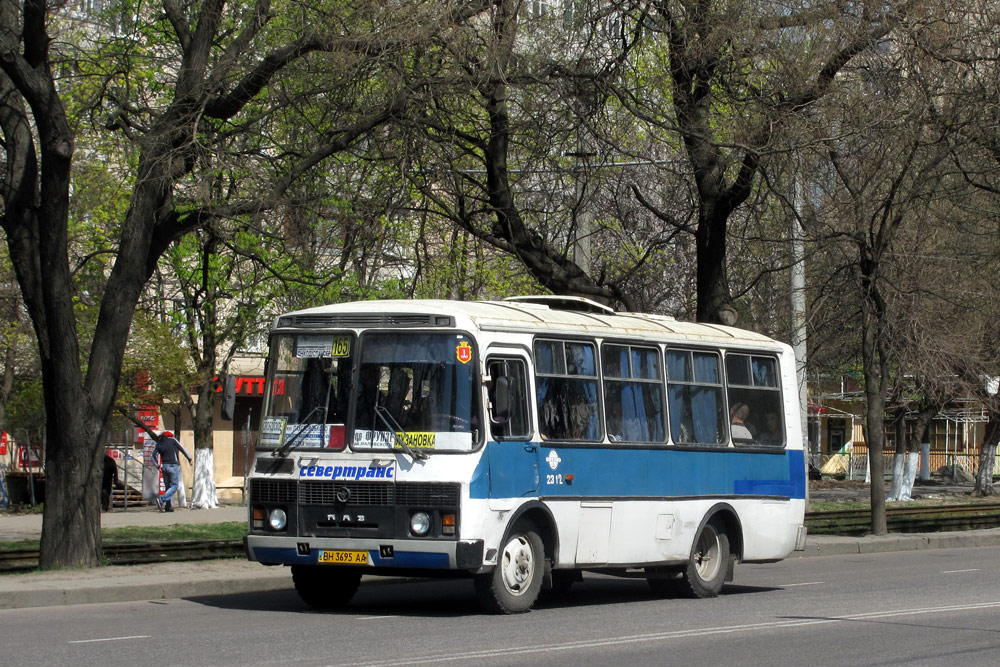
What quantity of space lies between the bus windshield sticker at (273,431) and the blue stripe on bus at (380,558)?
97 cm

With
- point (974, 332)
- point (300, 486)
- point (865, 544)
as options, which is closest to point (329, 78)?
point (300, 486)

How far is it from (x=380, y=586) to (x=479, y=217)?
6.94 m

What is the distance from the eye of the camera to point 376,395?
40.4ft

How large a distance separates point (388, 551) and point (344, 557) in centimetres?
44

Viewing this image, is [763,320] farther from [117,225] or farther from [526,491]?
[526,491]

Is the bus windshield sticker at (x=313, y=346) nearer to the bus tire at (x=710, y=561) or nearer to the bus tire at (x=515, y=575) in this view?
the bus tire at (x=515, y=575)

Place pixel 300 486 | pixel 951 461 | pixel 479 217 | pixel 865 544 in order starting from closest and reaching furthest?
pixel 300 486
pixel 479 217
pixel 865 544
pixel 951 461

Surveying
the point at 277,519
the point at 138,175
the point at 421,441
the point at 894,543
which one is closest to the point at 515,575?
the point at 421,441

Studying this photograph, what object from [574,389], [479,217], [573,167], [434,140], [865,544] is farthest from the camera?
[865,544]

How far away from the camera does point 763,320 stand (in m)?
29.3

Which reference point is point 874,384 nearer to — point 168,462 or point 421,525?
point 421,525

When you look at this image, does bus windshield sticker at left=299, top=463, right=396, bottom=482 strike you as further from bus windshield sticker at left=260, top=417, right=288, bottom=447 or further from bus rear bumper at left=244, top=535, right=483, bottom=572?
bus rear bumper at left=244, top=535, right=483, bottom=572

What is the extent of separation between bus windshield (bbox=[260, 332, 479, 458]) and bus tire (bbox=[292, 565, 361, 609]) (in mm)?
1298

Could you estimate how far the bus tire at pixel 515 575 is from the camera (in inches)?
476
